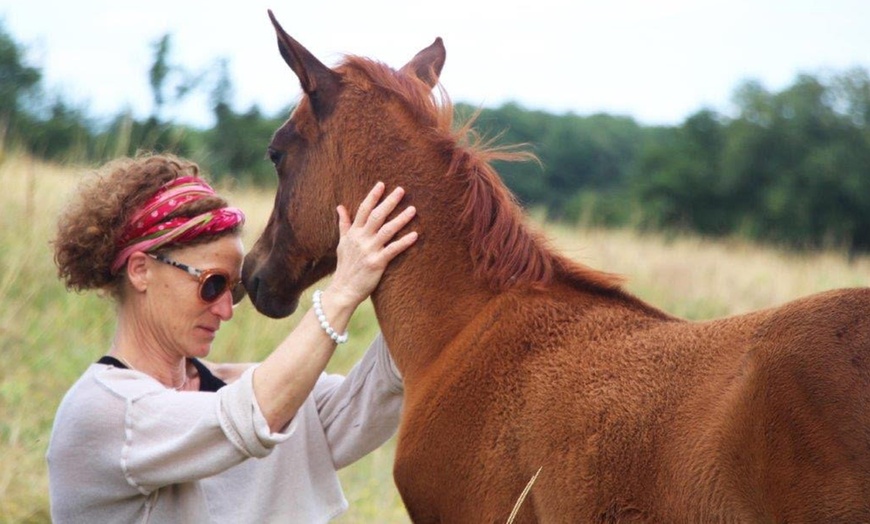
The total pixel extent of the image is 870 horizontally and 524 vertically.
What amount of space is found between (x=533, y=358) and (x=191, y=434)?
40.2 inches

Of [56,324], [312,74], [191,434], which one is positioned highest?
[312,74]

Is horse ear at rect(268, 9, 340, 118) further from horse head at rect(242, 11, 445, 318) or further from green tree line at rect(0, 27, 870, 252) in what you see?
green tree line at rect(0, 27, 870, 252)

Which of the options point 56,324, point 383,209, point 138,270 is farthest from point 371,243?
point 56,324

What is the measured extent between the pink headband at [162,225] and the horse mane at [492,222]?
2.37 feet

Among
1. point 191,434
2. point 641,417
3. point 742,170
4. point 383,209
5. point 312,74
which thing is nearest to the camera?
point 641,417

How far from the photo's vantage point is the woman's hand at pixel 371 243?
3.00m

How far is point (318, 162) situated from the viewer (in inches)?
125

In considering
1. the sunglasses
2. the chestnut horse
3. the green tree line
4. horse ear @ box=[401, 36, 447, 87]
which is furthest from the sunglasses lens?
the green tree line

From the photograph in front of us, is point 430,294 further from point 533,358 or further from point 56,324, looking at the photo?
point 56,324

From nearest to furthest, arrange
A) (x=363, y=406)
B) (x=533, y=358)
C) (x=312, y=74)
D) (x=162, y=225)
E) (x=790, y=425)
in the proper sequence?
(x=790, y=425) < (x=533, y=358) < (x=312, y=74) < (x=162, y=225) < (x=363, y=406)

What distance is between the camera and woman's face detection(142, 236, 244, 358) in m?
3.29

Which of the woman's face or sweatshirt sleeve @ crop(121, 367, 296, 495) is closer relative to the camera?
sweatshirt sleeve @ crop(121, 367, 296, 495)

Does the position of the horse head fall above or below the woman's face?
A: above

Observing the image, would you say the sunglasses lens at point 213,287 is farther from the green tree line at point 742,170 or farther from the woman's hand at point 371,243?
the green tree line at point 742,170
